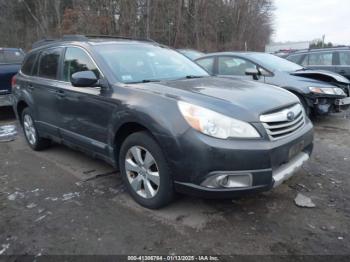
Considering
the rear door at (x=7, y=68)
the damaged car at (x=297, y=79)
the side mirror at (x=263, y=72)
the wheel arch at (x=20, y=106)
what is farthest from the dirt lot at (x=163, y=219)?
the rear door at (x=7, y=68)

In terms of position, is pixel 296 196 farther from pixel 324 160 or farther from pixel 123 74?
pixel 123 74

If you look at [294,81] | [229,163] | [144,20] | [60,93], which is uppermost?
[144,20]

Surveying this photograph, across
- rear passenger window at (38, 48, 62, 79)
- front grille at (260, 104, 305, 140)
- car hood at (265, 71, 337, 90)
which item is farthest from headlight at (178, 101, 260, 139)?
car hood at (265, 71, 337, 90)

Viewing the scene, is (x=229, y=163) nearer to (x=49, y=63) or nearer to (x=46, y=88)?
(x=46, y=88)

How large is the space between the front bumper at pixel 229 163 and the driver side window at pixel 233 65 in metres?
4.41

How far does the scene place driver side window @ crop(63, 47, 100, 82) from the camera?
393 centimetres

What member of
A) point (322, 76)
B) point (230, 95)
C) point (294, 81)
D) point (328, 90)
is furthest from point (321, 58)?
point (230, 95)

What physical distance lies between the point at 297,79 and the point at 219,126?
4.46 metres

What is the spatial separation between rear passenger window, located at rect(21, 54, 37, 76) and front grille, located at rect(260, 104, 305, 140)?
160 inches

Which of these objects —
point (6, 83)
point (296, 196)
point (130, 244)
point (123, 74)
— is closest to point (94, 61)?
point (123, 74)

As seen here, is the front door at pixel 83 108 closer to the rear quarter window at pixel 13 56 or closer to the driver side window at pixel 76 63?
the driver side window at pixel 76 63

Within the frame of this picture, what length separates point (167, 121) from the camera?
9.74ft

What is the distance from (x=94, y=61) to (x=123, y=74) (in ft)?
1.30

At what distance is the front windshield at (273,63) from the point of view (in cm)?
700
